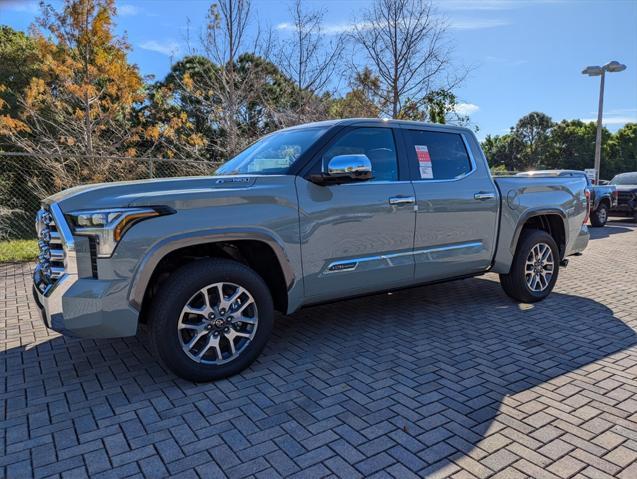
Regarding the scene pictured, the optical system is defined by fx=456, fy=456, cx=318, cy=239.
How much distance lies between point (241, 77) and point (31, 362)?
969 centimetres

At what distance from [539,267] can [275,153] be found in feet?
11.3

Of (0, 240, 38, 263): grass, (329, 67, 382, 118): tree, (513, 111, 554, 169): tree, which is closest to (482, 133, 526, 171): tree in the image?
(513, 111, 554, 169): tree

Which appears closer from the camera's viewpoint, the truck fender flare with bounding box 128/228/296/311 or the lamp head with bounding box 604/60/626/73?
the truck fender flare with bounding box 128/228/296/311

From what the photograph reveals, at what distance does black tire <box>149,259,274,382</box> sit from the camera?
3.13m

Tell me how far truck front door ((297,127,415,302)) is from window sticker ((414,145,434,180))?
0.70 feet

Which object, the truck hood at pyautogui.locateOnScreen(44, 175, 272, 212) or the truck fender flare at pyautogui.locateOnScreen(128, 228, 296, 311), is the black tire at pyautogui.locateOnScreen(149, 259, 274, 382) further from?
the truck hood at pyautogui.locateOnScreen(44, 175, 272, 212)

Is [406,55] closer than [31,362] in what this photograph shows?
No

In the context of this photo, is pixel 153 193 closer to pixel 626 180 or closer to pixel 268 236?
pixel 268 236

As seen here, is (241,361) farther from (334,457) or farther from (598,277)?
(598,277)

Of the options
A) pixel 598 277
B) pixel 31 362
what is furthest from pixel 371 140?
pixel 598 277

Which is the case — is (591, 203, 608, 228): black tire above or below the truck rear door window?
below

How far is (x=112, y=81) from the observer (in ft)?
37.1

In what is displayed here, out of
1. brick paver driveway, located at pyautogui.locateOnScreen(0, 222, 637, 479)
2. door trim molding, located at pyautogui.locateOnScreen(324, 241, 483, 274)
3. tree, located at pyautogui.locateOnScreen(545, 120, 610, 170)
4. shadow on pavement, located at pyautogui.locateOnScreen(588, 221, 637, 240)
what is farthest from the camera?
tree, located at pyautogui.locateOnScreen(545, 120, 610, 170)

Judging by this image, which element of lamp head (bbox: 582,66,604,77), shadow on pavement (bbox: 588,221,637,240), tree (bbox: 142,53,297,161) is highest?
lamp head (bbox: 582,66,604,77)
